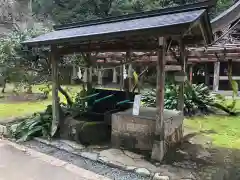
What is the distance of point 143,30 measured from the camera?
3684 mm

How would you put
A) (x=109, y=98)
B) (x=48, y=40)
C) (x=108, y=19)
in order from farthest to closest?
(x=109, y=98), (x=108, y=19), (x=48, y=40)

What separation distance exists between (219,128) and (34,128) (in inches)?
204

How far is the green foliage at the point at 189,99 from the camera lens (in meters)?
8.77

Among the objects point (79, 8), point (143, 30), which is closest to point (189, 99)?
point (143, 30)

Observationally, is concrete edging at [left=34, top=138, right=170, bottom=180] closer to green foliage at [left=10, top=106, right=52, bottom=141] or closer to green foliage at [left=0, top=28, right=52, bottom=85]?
green foliage at [left=10, top=106, right=52, bottom=141]

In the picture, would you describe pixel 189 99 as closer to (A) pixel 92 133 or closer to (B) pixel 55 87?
(A) pixel 92 133

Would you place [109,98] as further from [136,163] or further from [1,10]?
[1,10]

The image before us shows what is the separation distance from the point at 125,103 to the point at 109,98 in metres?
0.69

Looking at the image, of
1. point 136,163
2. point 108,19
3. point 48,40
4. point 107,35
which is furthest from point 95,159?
point 108,19

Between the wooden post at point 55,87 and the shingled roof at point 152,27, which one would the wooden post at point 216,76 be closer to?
the shingled roof at point 152,27

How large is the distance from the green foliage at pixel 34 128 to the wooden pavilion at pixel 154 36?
353mm

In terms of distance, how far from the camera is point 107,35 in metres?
4.11

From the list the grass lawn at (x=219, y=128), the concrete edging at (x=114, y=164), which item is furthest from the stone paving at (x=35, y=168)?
the grass lawn at (x=219, y=128)

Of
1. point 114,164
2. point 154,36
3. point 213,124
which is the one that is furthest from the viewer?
point 213,124
